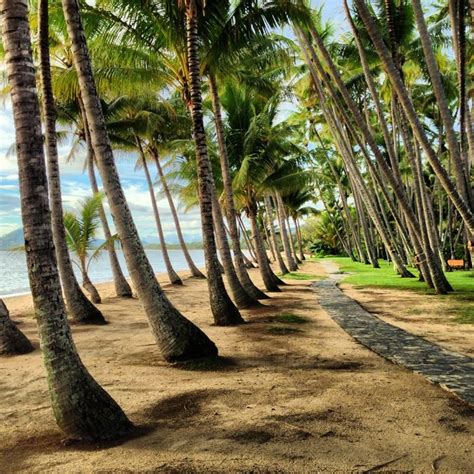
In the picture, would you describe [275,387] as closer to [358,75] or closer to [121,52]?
[121,52]

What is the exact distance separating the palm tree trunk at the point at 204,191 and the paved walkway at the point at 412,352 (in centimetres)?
251

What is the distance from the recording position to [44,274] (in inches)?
146

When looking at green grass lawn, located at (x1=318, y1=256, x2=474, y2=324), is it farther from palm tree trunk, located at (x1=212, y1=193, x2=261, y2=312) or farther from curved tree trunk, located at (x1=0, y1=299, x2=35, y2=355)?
curved tree trunk, located at (x1=0, y1=299, x2=35, y2=355)

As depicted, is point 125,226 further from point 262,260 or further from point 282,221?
point 282,221

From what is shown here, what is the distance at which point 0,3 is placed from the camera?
384 cm

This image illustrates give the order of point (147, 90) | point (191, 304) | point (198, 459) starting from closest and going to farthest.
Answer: point (198, 459) < point (147, 90) < point (191, 304)

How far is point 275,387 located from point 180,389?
1091 millimetres

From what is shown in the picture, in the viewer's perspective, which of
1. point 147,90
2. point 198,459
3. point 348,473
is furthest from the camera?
point 147,90

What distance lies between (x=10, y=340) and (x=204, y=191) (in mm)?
4494

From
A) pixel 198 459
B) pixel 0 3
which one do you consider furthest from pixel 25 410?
pixel 0 3

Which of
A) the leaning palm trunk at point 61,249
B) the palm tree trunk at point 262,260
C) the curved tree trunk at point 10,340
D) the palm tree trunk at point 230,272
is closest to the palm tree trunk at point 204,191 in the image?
the palm tree trunk at point 230,272

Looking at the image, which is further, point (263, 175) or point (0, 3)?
point (263, 175)

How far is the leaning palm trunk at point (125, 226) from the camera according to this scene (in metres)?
6.05

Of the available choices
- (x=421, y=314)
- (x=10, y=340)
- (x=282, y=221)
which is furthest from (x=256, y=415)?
(x=282, y=221)
